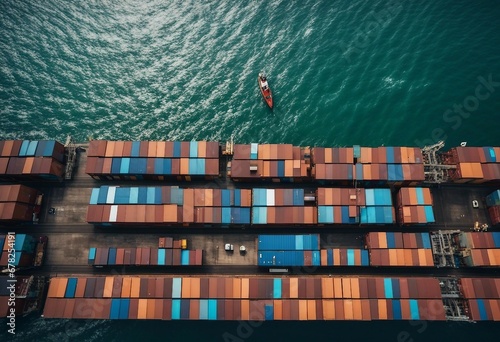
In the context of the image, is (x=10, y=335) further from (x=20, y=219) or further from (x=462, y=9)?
(x=462, y=9)

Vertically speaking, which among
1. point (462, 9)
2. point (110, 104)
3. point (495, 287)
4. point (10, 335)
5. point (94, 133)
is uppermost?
point (462, 9)

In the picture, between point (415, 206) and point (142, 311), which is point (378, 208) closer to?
point (415, 206)

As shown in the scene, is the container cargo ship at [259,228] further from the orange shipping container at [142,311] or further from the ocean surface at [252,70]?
the ocean surface at [252,70]

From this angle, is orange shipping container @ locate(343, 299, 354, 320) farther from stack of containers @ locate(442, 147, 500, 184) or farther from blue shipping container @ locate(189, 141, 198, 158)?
blue shipping container @ locate(189, 141, 198, 158)

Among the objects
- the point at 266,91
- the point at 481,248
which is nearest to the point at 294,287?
the point at 481,248

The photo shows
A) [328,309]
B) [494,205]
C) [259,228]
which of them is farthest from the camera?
[259,228]

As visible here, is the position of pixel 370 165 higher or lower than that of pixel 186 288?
higher

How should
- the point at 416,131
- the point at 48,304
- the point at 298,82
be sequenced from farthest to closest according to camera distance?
1. the point at 298,82
2. the point at 416,131
3. the point at 48,304

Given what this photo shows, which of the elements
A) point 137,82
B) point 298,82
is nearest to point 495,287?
point 298,82
